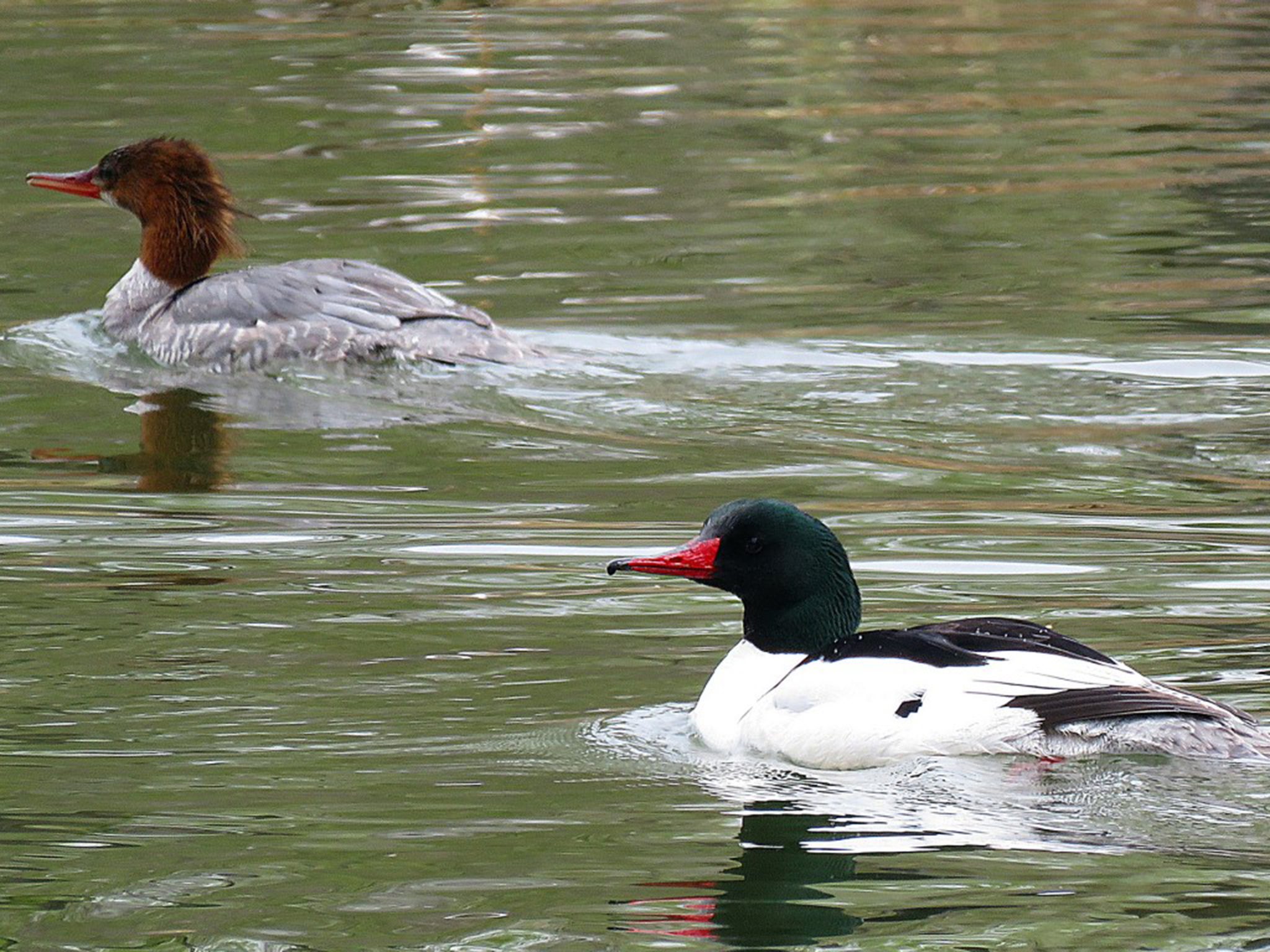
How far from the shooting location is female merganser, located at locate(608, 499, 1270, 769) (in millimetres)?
5656

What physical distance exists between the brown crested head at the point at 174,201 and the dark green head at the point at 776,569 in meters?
6.82

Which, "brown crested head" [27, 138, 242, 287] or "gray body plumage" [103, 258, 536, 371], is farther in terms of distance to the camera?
"brown crested head" [27, 138, 242, 287]

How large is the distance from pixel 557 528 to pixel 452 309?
2.98 metres

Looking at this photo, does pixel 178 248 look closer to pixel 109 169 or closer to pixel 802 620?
pixel 109 169

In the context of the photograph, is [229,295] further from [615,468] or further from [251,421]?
[615,468]

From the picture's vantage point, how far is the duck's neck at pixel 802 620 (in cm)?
639

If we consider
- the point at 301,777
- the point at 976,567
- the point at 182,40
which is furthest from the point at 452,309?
the point at 182,40

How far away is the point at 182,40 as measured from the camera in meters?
24.2

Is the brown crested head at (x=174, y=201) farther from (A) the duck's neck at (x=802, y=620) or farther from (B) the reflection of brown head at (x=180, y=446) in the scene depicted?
(A) the duck's neck at (x=802, y=620)

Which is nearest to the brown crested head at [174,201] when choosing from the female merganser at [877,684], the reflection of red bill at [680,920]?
the female merganser at [877,684]

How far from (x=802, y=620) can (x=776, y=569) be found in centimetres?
16

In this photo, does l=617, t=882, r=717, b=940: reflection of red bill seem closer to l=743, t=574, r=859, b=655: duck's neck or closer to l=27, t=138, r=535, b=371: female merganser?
l=743, t=574, r=859, b=655: duck's neck

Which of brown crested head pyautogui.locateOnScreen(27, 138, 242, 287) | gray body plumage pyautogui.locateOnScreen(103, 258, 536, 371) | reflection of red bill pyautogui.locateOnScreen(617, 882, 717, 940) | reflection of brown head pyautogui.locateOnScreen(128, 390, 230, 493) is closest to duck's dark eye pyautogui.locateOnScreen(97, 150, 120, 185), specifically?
brown crested head pyautogui.locateOnScreen(27, 138, 242, 287)

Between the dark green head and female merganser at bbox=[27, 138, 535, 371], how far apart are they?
4.86 m
